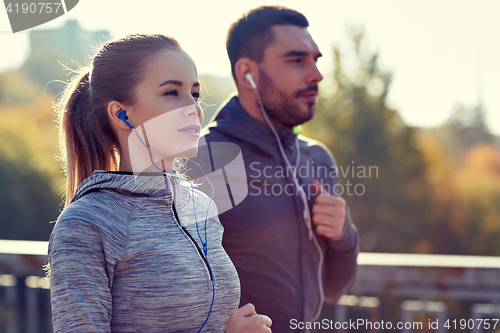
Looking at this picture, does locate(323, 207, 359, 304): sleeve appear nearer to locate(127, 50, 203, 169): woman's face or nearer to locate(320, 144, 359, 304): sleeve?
locate(320, 144, 359, 304): sleeve

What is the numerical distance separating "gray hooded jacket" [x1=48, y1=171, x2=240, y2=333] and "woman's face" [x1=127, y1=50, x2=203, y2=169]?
0.36 ft

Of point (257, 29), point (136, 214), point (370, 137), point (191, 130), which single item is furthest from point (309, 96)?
point (370, 137)

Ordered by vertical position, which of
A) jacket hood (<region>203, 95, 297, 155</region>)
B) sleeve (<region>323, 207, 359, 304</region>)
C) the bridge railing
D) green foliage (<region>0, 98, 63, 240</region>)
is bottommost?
green foliage (<region>0, 98, 63, 240</region>)

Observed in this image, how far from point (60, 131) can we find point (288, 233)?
1.07m

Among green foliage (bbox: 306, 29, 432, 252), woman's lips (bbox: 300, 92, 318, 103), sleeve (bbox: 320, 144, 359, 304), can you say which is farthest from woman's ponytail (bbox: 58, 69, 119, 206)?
green foliage (bbox: 306, 29, 432, 252)

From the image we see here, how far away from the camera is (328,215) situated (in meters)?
2.06

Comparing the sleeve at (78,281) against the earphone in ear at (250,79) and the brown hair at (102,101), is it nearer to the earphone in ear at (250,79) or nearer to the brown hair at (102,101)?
the brown hair at (102,101)

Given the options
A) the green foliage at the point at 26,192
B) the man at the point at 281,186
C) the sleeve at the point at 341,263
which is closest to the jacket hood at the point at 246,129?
the man at the point at 281,186

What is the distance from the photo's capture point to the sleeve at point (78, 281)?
1039 mm

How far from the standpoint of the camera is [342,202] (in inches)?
82.0

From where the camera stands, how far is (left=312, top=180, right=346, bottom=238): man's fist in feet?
6.73

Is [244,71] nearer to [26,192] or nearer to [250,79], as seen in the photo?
A: [250,79]

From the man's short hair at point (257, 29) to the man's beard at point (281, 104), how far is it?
149 mm

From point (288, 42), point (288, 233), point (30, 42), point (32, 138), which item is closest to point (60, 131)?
point (288, 233)
